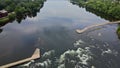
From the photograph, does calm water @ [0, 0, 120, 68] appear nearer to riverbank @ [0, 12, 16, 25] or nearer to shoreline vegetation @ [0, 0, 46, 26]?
riverbank @ [0, 12, 16, 25]

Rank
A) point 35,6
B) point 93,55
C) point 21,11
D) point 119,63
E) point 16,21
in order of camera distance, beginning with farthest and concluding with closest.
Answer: point 35,6, point 21,11, point 16,21, point 93,55, point 119,63

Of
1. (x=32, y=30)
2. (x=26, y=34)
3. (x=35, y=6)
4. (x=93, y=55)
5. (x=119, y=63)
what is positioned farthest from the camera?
(x=35, y=6)

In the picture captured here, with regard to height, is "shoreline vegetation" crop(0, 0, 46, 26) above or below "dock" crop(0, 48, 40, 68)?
below

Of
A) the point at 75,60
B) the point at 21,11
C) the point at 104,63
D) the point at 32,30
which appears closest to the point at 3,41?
the point at 32,30

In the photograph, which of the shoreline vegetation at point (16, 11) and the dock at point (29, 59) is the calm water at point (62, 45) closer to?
the dock at point (29, 59)

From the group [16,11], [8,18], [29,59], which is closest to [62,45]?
[29,59]

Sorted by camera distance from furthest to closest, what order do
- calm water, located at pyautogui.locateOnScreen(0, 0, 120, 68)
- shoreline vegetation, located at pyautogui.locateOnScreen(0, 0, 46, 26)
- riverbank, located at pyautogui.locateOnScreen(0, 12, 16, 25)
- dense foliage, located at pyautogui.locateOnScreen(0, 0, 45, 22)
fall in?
1. dense foliage, located at pyautogui.locateOnScreen(0, 0, 45, 22)
2. shoreline vegetation, located at pyautogui.locateOnScreen(0, 0, 46, 26)
3. riverbank, located at pyautogui.locateOnScreen(0, 12, 16, 25)
4. calm water, located at pyautogui.locateOnScreen(0, 0, 120, 68)

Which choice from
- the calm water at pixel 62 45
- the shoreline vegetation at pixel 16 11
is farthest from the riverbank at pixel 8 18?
the calm water at pixel 62 45

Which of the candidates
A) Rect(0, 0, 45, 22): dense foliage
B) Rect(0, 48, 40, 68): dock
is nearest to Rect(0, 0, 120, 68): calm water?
Rect(0, 48, 40, 68): dock

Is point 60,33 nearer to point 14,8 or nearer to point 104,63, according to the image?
point 104,63
